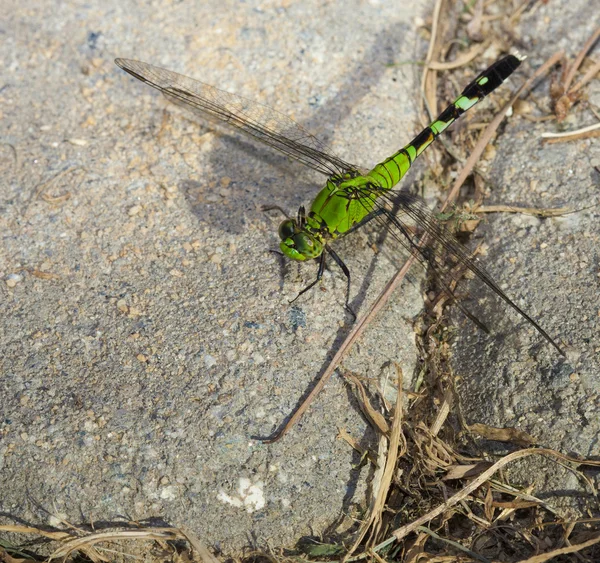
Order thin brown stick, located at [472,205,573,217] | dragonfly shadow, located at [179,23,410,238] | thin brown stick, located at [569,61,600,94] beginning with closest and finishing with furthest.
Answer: thin brown stick, located at [472,205,573,217] < dragonfly shadow, located at [179,23,410,238] < thin brown stick, located at [569,61,600,94]

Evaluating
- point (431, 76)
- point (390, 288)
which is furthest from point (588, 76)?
point (390, 288)

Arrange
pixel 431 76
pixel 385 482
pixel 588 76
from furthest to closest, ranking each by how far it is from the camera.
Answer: pixel 431 76 < pixel 588 76 < pixel 385 482

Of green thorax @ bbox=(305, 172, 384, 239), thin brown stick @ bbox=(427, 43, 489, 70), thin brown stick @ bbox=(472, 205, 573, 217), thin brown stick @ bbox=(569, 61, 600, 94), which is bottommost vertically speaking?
green thorax @ bbox=(305, 172, 384, 239)

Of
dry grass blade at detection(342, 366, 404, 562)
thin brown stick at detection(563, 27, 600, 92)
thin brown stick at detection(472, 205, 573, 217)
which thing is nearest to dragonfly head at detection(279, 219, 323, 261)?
dry grass blade at detection(342, 366, 404, 562)

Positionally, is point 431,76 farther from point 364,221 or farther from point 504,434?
point 504,434

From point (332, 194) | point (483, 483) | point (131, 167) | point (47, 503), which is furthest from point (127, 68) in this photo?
point (483, 483)

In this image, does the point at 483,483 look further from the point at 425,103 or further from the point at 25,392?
the point at 425,103

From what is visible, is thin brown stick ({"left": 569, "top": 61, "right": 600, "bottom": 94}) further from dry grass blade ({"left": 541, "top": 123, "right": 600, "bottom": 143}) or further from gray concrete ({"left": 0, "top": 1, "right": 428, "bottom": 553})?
gray concrete ({"left": 0, "top": 1, "right": 428, "bottom": 553})
